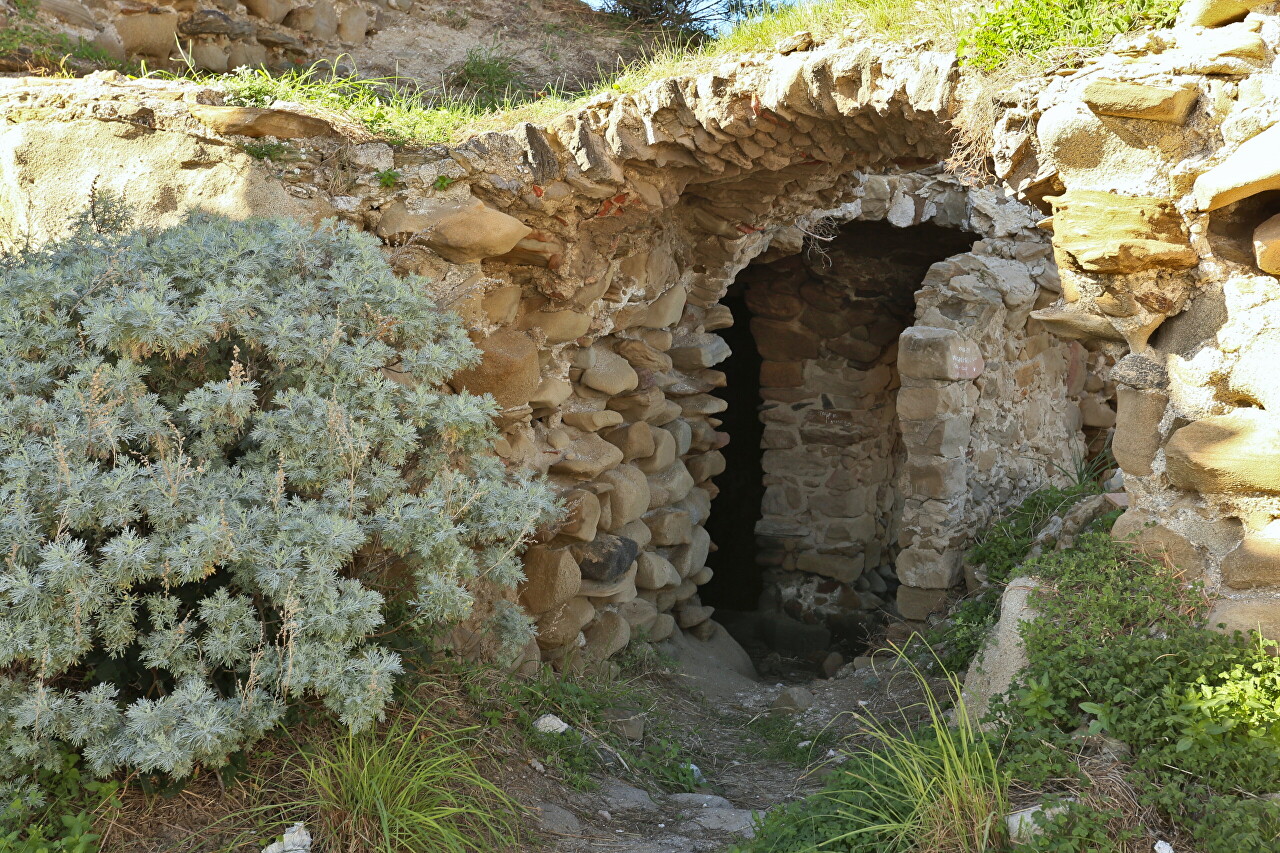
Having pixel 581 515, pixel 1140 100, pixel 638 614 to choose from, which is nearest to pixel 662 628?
pixel 638 614

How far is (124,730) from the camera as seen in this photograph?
7.30ft

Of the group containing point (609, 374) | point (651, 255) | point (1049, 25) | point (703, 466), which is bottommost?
point (703, 466)

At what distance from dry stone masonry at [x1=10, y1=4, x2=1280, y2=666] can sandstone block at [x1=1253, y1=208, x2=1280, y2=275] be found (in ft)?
0.04

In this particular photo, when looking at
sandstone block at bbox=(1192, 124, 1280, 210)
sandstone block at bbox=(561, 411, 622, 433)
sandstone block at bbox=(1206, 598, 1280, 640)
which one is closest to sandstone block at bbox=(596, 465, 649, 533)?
sandstone block at bbox=(561, 411, 622, 433)

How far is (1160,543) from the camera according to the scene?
3023mm

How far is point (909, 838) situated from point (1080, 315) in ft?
5.59

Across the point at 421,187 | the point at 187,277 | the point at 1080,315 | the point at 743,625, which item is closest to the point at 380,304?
the point at 187,277

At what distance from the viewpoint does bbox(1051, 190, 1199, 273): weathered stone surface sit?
2.85 m

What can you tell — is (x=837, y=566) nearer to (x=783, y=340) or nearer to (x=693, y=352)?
(x=783, y=340)

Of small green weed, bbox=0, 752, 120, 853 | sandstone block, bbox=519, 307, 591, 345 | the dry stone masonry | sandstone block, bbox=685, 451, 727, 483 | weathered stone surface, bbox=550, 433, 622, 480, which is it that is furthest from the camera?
sandstone block, bbox=685, 451, 727, 483

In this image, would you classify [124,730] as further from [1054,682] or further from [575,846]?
[1054,682]

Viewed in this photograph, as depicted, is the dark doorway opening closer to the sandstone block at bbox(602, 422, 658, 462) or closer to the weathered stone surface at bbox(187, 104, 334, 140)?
the sandstone block at bbox(602, 422, 658, 462)

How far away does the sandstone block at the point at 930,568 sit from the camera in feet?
17.2

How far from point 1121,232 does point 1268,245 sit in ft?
1.22
